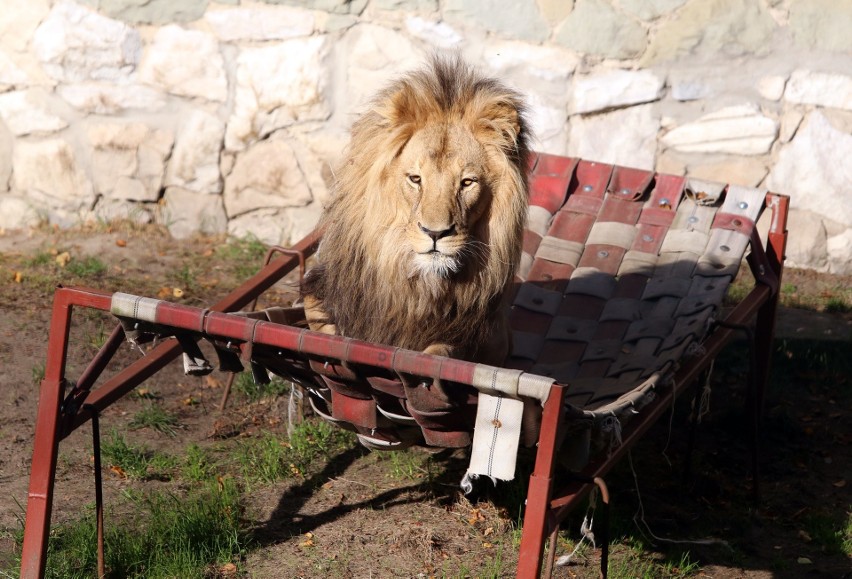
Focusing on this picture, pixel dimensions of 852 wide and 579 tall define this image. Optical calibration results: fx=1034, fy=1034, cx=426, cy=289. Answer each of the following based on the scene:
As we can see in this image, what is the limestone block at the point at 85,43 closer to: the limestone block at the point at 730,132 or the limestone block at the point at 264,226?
the limestone block at the point at 264,226

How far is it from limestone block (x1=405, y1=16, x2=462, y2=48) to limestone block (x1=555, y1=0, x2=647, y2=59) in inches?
21.0

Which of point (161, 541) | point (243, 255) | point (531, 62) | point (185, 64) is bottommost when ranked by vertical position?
point (161, 541)

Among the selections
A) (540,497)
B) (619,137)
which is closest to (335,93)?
(619,137)

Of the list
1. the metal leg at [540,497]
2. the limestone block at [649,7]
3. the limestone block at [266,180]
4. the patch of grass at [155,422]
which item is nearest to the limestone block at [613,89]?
the limestone block at [649,7]

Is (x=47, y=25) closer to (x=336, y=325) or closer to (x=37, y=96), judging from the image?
(x=37, y=96)

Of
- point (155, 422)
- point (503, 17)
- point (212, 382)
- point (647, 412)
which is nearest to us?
point (647, 412)

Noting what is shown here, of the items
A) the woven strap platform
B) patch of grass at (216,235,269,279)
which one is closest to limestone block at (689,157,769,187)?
the woven strap platform

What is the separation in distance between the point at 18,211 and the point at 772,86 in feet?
13.6

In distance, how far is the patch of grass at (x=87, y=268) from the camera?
5.22 metres

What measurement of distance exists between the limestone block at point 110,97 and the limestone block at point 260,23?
51cm

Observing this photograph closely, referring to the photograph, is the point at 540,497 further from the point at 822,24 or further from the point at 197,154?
the point at 197,154

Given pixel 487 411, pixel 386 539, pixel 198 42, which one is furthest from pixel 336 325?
pixel 198 42

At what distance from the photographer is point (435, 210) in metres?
2.90

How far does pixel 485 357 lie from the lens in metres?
3.24
